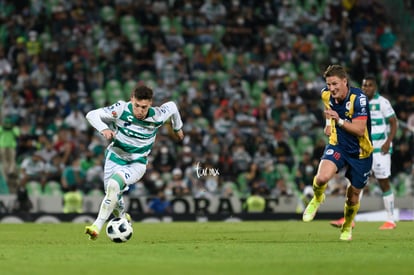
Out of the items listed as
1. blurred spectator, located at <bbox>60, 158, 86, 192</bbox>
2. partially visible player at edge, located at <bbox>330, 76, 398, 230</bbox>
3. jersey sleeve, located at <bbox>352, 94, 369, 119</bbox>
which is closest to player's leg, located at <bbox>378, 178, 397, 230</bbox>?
partially visible player at edge, located at <bbox>330, 76, 398, 230</bbox>

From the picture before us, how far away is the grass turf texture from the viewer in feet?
29.8

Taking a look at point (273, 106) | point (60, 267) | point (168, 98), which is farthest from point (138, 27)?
point (60, 267)

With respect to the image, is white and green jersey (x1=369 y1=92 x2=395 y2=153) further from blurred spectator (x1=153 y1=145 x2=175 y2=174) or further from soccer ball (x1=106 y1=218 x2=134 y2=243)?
blurred spectator (x1=153 y1=145 x2=175 y2=174)

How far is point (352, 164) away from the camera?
13172 mm

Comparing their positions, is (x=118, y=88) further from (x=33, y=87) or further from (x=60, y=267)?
(x=60, y=267)

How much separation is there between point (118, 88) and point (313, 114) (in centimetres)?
548

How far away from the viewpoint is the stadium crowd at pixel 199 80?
24.2 m

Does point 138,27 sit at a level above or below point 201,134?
above

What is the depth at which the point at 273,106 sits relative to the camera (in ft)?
88.6

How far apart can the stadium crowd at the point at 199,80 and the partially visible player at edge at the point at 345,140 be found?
354 inches

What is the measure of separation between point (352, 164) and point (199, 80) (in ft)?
49.1

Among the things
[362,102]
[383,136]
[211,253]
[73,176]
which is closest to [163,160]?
[73,176]

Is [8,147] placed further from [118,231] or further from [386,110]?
[118,231]

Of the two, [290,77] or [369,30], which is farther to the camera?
[369,30]
